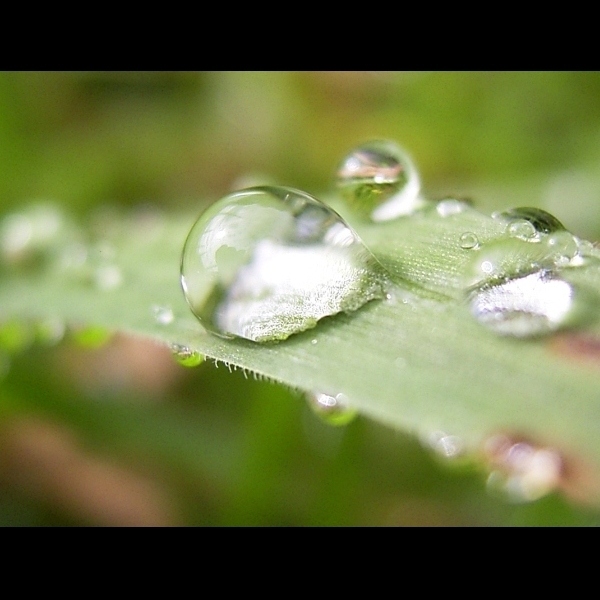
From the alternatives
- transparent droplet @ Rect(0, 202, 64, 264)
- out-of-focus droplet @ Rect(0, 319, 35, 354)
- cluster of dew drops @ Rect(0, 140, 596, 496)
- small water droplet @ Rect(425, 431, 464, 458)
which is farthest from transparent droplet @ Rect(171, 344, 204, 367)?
transparent droplet @ Rect(0, 202, 64, 264)

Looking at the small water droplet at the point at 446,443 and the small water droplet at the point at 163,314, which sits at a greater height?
the small water droplet at the point at 446,443

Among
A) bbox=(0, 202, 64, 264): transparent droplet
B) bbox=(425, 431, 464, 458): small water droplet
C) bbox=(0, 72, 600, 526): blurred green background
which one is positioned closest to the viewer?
bbox=(425, 431, 464, 458): small water droplet

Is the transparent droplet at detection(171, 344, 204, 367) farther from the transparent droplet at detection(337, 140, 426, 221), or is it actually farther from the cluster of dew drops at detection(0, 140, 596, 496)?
the transparent droplet at detection(337, 140, 426, 221)

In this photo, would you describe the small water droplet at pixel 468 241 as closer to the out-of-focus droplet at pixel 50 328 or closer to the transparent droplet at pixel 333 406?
the transparent droplet at pixel 333 406

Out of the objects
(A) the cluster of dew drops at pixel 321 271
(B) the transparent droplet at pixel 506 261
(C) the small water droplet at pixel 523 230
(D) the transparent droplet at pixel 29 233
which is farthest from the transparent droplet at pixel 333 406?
(D) the transparent droplet at pixel 29 233

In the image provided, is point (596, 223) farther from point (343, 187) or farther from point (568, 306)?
point (568, 306)
